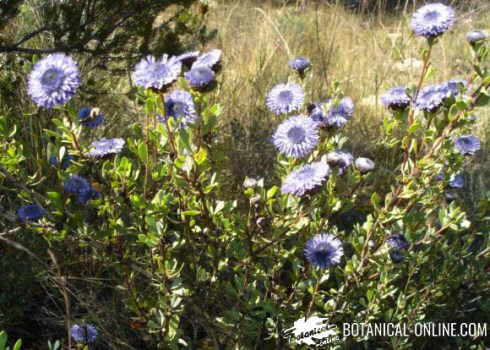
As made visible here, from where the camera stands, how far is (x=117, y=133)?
123 inches

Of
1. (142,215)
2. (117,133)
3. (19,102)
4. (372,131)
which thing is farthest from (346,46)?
(142,215)

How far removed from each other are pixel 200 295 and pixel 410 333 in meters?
0.80

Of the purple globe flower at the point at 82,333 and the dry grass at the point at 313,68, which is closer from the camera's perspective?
the purple globe flower at the point at 82,333

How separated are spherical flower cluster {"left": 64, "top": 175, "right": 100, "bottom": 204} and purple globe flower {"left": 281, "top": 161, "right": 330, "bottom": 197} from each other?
624 millimetres

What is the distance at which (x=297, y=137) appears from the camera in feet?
5.44

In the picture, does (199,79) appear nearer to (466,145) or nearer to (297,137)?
(297,137)

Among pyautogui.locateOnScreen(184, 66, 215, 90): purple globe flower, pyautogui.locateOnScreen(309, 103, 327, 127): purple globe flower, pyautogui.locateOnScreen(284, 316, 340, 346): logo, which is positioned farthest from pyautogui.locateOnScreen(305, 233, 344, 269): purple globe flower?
pyautogui.locateOnScreen(184, 66, 215, 90): purple globe flower

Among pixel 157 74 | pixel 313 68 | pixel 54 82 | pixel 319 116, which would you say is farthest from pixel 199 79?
pixel 313 68

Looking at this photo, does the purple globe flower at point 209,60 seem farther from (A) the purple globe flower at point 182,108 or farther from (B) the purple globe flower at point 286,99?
(B) the purple globe flower at point 286,99

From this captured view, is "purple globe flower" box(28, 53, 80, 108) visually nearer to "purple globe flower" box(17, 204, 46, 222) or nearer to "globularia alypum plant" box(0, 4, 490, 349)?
"globularia alypum plant" box(0, 4, 490, 349)

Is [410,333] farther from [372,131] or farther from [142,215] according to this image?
[372,131]

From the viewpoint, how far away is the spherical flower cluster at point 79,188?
1612 mm

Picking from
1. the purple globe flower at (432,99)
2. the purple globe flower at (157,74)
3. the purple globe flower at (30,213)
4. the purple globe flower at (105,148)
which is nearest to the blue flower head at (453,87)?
the purple globe flower at (432,99)

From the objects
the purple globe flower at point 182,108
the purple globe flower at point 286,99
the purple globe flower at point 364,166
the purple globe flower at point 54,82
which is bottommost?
the purple globe flower at point 364,166
